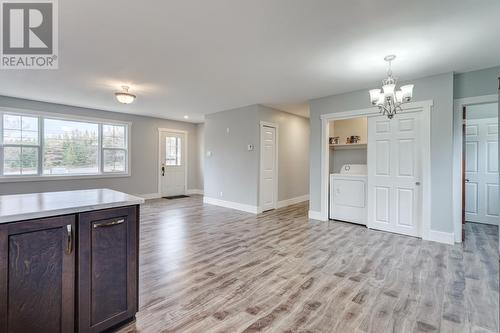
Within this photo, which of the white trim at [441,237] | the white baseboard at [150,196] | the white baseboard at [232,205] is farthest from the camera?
the white baseboard at [150,196]

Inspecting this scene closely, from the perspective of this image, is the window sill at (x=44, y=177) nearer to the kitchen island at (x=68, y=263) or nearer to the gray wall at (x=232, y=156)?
the gray wall at (x=232, y=156)

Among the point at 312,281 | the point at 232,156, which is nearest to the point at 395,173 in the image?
the point at 312,281

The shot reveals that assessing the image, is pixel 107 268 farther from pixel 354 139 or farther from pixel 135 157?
pixel 135 157

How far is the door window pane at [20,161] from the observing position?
210 inches

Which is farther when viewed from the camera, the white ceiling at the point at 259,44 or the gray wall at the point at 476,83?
the gray wall at the point at 476,83

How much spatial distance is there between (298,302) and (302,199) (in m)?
5.30

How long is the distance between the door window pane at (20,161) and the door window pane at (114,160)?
1.51 m

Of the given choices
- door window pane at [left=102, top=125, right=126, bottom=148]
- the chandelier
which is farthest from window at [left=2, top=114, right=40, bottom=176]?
the chandelier

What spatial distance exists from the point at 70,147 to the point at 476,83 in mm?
8500

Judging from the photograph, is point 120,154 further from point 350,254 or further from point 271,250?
point 350,254

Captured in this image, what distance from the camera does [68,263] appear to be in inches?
59.6

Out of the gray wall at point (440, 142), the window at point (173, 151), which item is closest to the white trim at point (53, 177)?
the window at point (173, 151)

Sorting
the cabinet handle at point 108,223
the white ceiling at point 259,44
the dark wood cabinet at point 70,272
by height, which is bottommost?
the dark wood cabinet at point 70,272

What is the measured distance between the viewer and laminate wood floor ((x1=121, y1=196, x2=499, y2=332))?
1885mm
